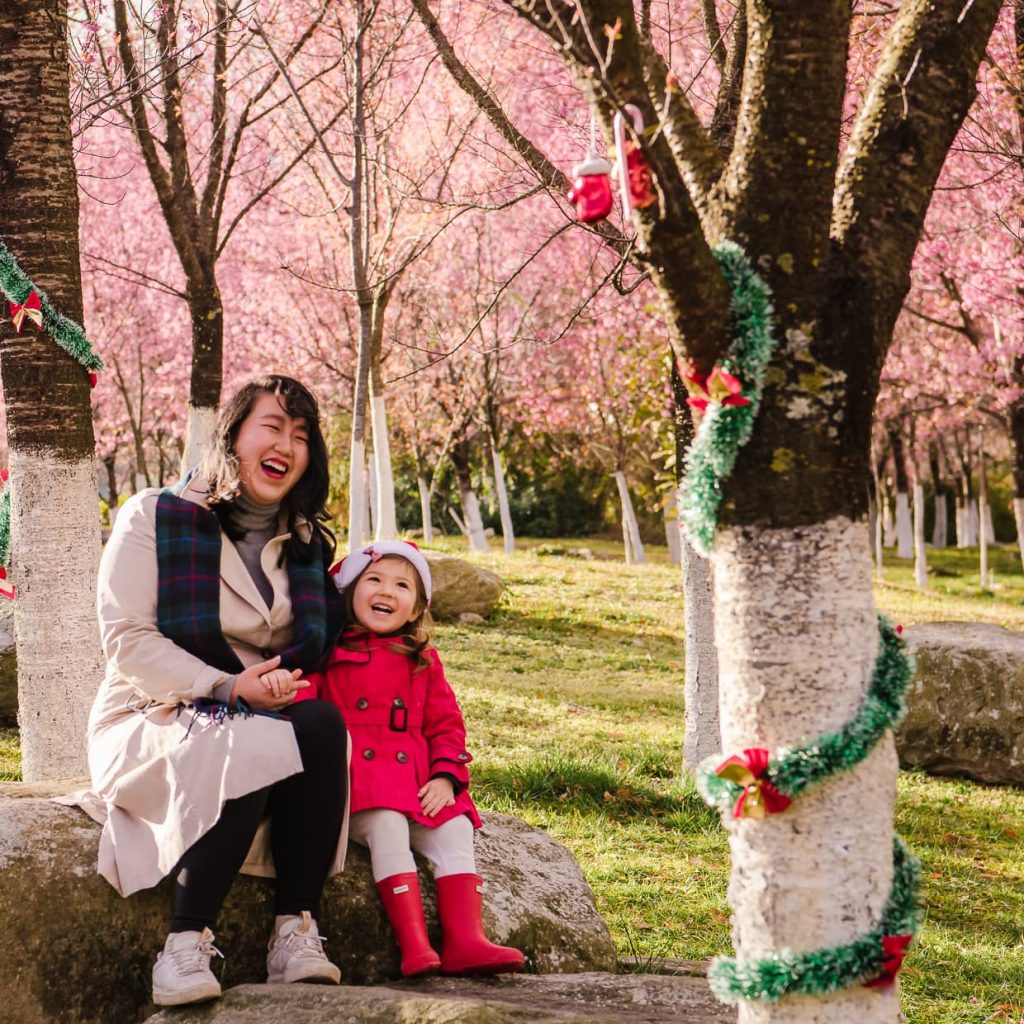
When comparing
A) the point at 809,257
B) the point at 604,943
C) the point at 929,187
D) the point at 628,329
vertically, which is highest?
the point at 628,329

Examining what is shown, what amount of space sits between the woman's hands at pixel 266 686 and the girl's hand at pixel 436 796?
0.47 m

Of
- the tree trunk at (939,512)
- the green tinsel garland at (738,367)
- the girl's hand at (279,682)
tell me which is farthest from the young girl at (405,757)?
the tree trunk at (939,512)

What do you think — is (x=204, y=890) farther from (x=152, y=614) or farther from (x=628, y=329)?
(x=628, y=329)

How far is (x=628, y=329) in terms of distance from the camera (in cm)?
1733

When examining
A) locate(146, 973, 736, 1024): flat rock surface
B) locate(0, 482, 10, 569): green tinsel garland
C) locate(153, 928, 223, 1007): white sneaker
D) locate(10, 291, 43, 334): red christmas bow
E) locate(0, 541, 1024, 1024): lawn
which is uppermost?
locate(10, 291, 43, 334): red christmas bow

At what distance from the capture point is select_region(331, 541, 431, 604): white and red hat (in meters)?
3.20

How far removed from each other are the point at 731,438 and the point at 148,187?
53.8ft

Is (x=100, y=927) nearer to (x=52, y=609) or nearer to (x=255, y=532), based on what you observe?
(x=255, y=532)

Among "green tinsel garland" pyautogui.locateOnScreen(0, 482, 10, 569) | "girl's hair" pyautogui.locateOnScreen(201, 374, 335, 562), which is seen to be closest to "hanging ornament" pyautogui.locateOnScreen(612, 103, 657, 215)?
"girl's hair" pyautogui.locateOnScreen(201, 374, 335, 562)

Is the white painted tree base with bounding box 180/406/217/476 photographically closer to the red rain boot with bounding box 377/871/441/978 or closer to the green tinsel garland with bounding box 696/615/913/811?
the red rain boot with bounding box 377/871/441/978

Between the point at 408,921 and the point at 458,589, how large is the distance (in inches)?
331

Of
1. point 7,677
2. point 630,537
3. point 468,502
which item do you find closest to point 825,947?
point 7,677

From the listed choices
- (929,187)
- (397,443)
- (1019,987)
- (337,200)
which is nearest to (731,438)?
(929,187)

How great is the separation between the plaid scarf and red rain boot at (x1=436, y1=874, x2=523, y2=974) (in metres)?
0.69
